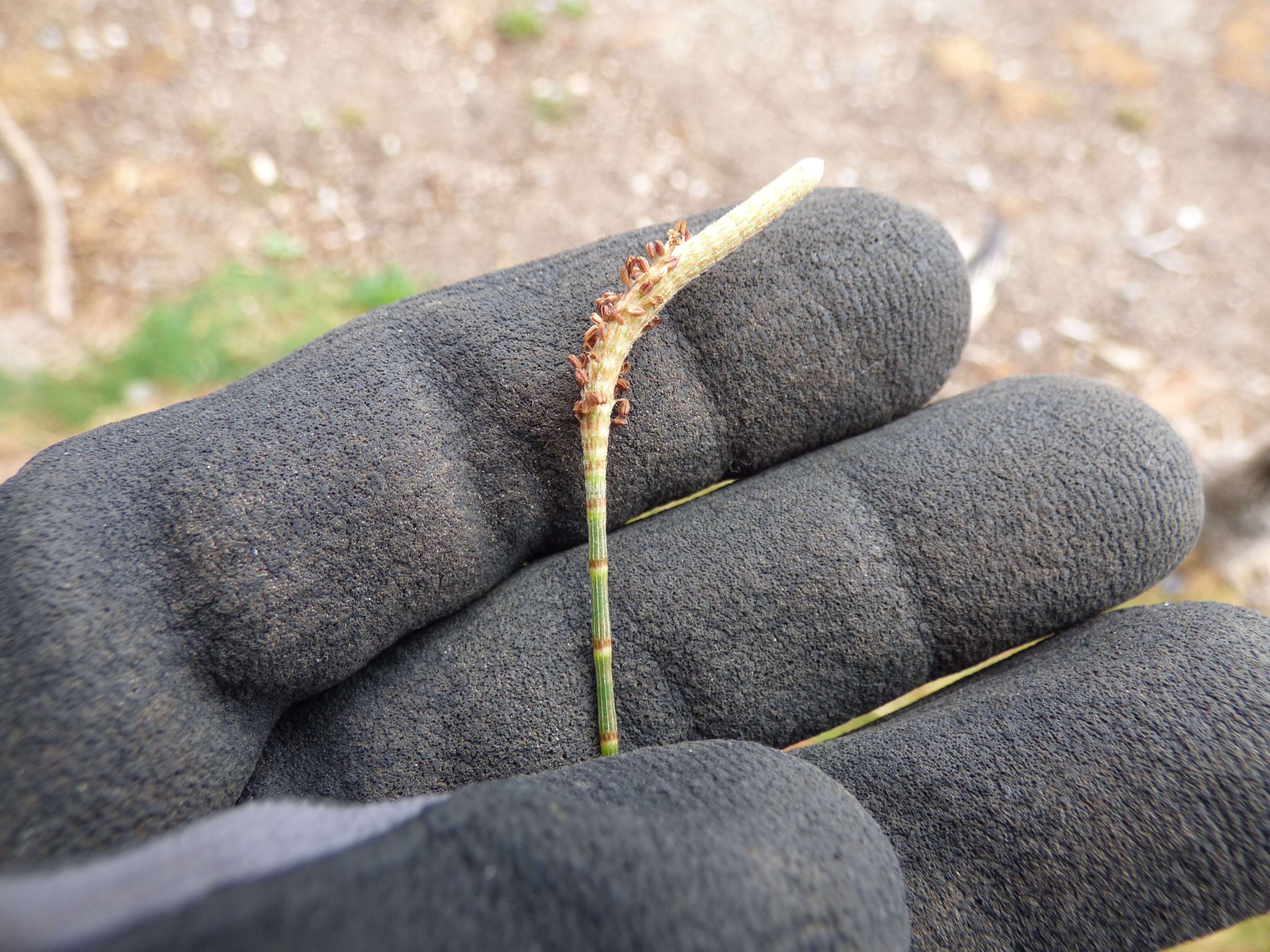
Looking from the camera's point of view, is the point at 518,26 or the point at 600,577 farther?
the point at 518,26

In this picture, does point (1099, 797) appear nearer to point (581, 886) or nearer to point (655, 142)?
point (581, 886)

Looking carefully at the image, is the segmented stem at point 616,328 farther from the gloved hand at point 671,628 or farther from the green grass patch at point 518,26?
the green grass patch at point 518,26

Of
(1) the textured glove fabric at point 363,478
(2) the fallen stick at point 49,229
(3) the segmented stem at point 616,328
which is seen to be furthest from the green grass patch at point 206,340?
(3) the segmented stem at point 616,328

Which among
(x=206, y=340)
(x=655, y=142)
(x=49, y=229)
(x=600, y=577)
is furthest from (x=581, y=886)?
(x=49, y=229)

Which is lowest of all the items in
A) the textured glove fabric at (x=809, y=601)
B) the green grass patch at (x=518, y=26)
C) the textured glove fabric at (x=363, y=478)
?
the textured glove fabric at (x=809, y=601)

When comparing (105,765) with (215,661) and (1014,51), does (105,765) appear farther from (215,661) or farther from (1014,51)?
(1014,51)

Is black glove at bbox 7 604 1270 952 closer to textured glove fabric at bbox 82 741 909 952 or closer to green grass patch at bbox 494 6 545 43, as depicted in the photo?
textured glove fabric at bbox 82 741 909 952

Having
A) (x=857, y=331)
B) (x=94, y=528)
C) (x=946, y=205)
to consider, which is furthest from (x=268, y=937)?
(x=946, y=205)

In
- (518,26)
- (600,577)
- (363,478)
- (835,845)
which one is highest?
(518,26)
